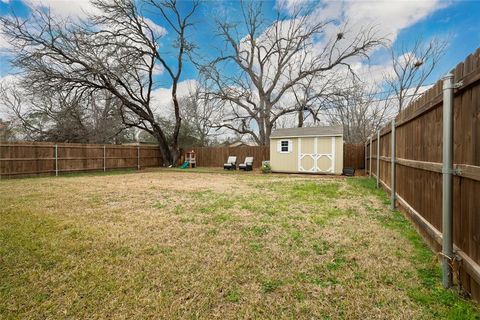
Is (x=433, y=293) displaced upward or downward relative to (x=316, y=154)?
downward

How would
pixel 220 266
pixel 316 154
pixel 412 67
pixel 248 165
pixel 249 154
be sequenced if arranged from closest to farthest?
pixel 220 266
pixel 316 154
pixel 248 165
pixel 412 67
pixel 249 154

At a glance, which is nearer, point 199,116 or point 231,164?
point 231,164

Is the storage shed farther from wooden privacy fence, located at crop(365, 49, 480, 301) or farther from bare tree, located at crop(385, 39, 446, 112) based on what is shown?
wooden privacy fence, located at crop(365, 49, 480, 301)

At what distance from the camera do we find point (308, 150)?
12023 millimetres

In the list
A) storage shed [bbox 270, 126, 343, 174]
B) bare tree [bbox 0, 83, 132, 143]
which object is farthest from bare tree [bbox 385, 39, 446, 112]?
bare tree [bbox 0, 83, 132, 143]

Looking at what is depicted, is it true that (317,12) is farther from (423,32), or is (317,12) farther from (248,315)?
(248,315)

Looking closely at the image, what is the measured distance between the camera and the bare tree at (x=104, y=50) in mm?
11031

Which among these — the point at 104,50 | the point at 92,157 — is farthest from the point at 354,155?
the point at 104,50

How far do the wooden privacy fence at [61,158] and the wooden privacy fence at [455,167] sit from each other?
13.4 meters

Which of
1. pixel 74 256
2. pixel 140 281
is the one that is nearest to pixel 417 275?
pixel 140 281

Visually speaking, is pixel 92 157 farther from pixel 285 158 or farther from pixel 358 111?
pixel 358 111

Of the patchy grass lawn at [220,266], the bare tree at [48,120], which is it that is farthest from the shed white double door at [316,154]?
the bare tree at [48,120]

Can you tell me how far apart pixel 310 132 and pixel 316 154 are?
1184 millimetres

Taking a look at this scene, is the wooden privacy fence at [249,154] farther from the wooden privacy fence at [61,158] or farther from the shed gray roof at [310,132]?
the wooden privacy fence at [61,158]
